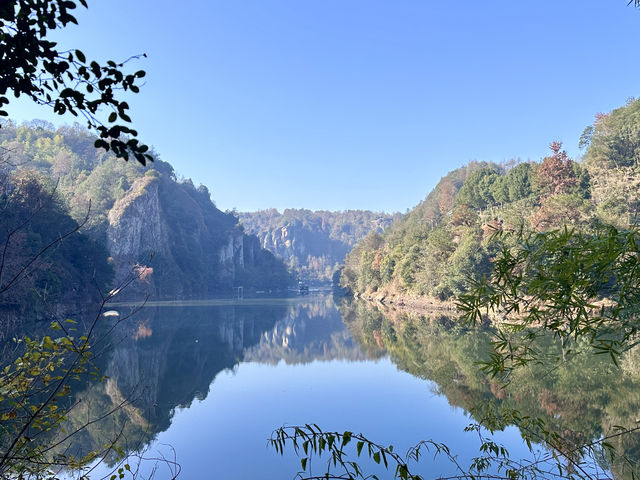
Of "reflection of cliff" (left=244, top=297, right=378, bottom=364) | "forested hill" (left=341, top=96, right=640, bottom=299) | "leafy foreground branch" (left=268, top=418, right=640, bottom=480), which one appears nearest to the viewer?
"leafy foreground branch" (left=268, top=418, right=640, bottom=480)

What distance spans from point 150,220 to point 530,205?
6970 centimetres

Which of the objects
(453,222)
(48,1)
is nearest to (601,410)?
(48,1)

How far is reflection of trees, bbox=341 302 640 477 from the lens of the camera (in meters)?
10.0

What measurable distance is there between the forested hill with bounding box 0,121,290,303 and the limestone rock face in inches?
6.8

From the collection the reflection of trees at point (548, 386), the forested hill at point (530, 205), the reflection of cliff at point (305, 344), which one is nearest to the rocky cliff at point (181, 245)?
the reflection of cliff at point (305, 344)

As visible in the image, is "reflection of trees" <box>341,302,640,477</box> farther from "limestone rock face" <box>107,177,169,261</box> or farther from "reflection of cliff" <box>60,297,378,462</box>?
"limestone rock face" <box>107,177,169,261</box>

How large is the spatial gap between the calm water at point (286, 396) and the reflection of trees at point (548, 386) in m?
0.10

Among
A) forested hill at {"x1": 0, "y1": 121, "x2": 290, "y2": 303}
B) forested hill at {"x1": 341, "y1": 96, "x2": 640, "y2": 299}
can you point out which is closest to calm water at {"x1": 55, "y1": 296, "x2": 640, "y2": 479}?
forested hill at {"x1": 341, "y1": 96, "x2": 640, "y2": 299}

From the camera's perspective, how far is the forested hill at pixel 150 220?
75625 millimetres

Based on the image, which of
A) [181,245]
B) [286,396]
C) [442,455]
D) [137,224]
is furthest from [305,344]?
[181,245]

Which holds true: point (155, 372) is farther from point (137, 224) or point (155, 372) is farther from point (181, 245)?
point (181, 245)

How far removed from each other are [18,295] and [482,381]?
81.1ft

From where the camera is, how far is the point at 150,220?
84.2 meters

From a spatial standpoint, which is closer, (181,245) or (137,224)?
(137,224)
